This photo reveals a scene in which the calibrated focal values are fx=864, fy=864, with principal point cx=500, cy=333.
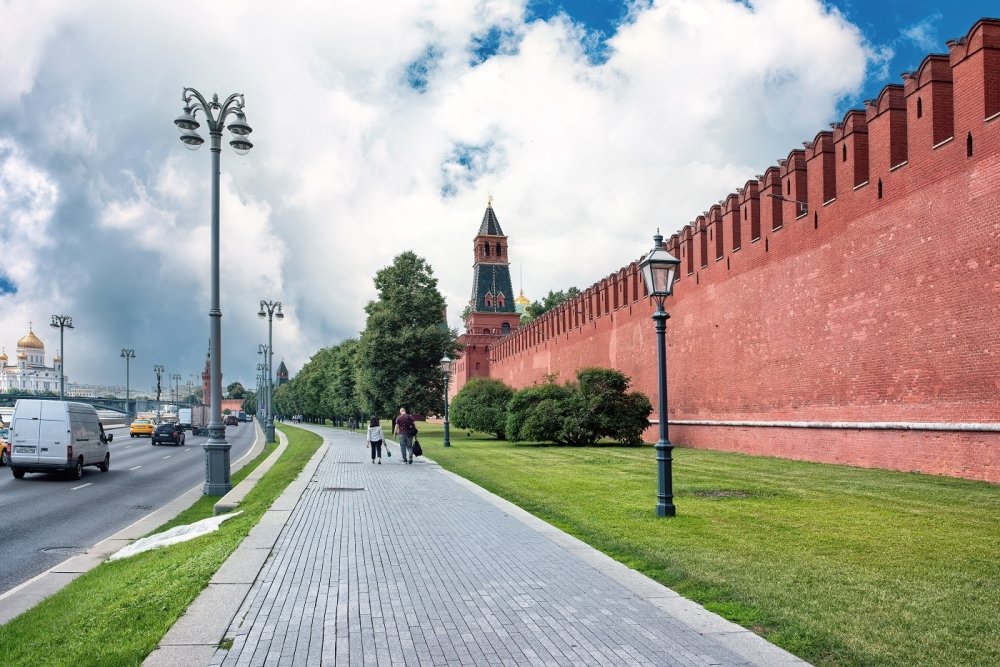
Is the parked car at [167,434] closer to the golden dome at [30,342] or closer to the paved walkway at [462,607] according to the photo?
the paved walkway at [462,607]

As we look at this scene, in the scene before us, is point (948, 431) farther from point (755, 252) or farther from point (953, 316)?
point (755, 252)

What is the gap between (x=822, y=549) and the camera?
8.84 metres

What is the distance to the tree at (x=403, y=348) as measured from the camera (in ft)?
171

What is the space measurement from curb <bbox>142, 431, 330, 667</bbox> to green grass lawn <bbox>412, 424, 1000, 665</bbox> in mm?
3523

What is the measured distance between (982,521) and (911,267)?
9.38 m

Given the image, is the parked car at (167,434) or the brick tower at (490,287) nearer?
the parked car at (167,434)

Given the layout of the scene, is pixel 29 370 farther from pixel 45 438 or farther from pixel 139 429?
pixel 45 438

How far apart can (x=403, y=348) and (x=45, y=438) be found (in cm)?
2979

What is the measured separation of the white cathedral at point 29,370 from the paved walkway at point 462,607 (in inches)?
7534

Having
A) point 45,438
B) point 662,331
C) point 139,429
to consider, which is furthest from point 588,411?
point 139,429

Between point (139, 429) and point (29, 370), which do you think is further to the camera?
point (29, 370)

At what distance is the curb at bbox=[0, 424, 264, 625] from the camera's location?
8570mm

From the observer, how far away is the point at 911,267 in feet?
61.7

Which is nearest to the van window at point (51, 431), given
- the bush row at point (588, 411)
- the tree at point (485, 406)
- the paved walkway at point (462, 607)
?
the paved walkway at point (462, 607)
